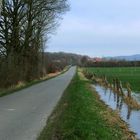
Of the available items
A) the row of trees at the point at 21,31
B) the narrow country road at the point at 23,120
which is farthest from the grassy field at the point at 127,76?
the narrow country road at the point at 23,120

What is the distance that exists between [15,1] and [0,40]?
14.0 ft

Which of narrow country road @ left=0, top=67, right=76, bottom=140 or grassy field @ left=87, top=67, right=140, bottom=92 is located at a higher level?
narrow country road @ left=0, top=67, right=76, bottom=140

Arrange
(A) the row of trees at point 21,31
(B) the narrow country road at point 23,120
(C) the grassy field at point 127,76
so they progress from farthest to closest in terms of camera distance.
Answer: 1. (C) the grassy field at point 127,76
2. (A) the row of trees at point 21,31
3. (B) the narrow country road at point 23,120

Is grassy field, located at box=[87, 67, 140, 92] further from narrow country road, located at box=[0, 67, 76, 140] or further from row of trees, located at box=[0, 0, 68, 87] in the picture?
narrow country road, located at box=[0, 67, 76, 140]

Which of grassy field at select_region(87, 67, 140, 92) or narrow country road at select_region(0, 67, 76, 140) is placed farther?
grassy field at select_region(87, 67, 140, 92)

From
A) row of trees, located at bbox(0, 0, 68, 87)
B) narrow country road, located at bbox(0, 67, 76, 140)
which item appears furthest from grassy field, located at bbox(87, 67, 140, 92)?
narrow country road, located at bbox(0, 67, 76, 140)

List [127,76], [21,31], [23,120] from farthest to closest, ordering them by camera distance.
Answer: [127,76], [21,31], [23,120]

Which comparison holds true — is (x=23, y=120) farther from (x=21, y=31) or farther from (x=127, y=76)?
(x=127, y=76)

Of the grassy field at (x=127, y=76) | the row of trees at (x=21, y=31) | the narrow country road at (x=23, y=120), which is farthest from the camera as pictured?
the grassy field at (x=127, y=76)

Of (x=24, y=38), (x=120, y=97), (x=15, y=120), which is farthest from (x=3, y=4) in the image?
(x=15, y=120)

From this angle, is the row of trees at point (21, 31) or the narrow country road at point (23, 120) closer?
the narrow country road at point (23, 120)

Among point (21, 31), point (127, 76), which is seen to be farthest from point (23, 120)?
point (127, 76)

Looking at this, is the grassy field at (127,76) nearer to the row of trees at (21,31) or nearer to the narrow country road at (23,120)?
the row of trees at (21,31)

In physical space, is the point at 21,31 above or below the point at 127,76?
above
